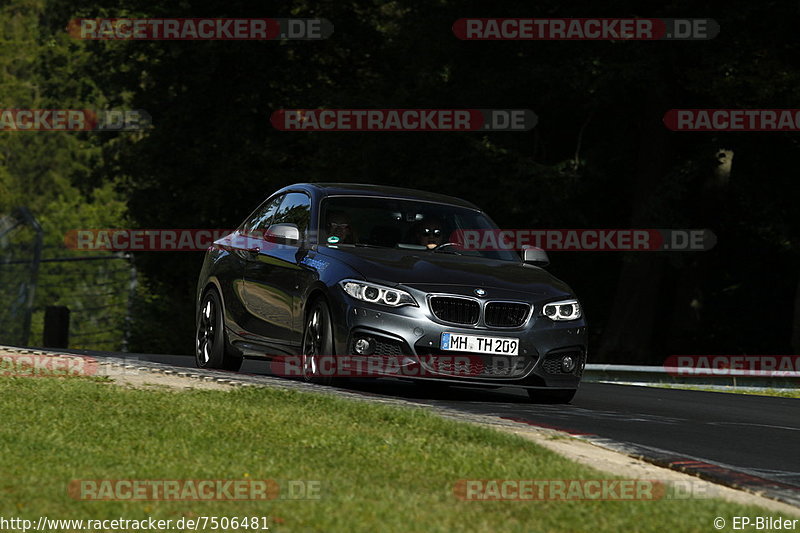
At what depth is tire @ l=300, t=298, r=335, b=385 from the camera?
39.0 ft

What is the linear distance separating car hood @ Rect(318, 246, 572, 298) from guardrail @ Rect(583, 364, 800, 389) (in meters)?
6.04

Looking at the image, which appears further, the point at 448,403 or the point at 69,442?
the point at 448,403

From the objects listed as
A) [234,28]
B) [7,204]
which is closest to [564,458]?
[234,28]

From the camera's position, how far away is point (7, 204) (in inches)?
3440

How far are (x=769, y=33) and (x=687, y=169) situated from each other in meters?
2.93

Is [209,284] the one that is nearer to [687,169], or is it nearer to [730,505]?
[730,505]

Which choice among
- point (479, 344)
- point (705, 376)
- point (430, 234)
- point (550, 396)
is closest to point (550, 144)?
point (705, 376)

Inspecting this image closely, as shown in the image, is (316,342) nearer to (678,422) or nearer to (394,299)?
(394,299)

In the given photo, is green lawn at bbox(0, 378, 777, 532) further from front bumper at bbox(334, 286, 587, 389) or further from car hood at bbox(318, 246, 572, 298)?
car hood at bbox(318, 246, 572, 298)

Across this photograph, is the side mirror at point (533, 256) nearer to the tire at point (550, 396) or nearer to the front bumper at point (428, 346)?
the tire at point (550, 396)

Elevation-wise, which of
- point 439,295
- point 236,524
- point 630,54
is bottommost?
point 236,524

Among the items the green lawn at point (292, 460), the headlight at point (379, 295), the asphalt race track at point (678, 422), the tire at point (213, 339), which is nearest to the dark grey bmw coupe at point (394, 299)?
the headlight at point (379, 295)

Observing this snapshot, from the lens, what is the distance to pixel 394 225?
1295 cm

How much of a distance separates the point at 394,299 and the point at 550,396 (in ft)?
6.31
